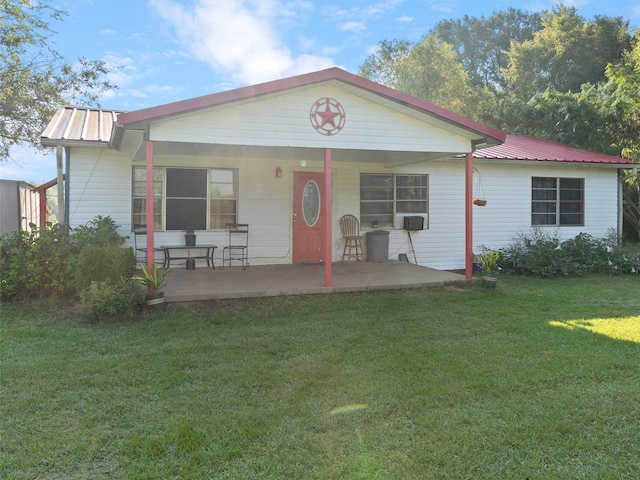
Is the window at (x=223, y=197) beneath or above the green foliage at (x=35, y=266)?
above

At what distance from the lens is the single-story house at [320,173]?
239 inches

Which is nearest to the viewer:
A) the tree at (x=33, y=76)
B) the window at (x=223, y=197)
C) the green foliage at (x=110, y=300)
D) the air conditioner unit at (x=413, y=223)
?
the green foliage at (x=110, y=300)

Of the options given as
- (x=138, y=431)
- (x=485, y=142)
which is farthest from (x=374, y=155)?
(x=138, y=431)

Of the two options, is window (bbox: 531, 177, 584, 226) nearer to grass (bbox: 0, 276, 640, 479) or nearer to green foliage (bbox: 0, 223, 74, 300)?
grass (bbox: 0, 276, 640, 479)

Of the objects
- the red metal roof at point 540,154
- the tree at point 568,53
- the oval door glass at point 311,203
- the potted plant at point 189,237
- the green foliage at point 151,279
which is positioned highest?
the tree at point 568,53

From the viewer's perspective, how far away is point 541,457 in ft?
7.89

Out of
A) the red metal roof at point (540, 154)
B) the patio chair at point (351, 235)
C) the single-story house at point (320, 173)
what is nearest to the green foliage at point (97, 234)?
the single-story house at point (320, 173)

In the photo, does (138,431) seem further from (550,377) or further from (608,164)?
(608,164)

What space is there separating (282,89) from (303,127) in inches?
23.5

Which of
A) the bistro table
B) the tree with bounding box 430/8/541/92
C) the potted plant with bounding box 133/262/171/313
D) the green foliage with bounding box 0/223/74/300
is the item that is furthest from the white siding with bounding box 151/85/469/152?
the tree with bounding box 430/8/541/92

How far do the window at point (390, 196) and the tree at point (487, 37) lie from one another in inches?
1126

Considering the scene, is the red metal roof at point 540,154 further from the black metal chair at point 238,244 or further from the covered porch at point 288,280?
the black metal chair at point 238,244

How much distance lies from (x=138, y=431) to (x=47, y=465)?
0.48 meters

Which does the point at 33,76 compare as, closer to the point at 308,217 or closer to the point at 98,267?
the point at 308,217
